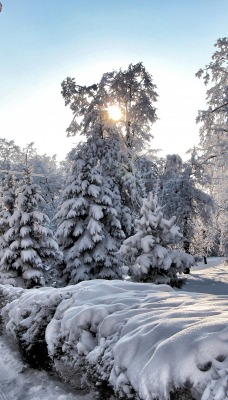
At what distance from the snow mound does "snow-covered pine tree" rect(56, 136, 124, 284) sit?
8764 millimetres

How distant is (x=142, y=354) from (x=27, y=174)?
13.7 meters

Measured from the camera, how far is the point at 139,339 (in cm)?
371

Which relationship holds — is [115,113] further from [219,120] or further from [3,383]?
[3,383]

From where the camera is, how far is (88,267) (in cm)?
1562

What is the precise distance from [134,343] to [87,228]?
39.8ft

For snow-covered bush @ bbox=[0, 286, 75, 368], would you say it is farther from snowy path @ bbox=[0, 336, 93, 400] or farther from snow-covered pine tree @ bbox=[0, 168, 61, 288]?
snow-covered pine tree @ bbox=[0, 168, 61, 288]

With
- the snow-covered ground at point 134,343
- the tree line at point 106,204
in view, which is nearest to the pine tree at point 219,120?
the tree line at point 106,204

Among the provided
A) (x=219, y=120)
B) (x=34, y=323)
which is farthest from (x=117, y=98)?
(x=34, y=323)

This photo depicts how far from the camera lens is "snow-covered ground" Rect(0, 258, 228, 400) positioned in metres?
2.95

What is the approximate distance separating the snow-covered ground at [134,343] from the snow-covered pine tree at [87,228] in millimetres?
8452

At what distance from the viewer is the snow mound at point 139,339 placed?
2.94 m

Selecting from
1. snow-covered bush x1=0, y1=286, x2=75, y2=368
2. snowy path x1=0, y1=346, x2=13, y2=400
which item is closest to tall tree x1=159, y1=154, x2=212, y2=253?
snow-covered bush x1=0, y1=286, x2=75, y2=368

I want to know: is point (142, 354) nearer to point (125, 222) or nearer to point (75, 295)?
point (75, 295)

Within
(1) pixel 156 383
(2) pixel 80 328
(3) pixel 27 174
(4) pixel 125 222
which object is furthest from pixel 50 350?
(4) pixel 125 222
